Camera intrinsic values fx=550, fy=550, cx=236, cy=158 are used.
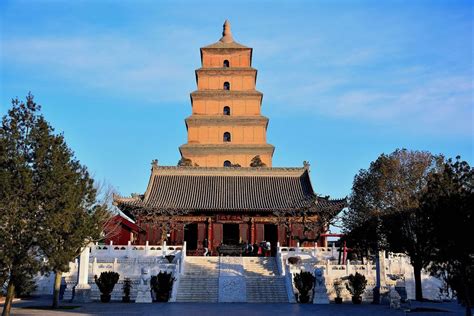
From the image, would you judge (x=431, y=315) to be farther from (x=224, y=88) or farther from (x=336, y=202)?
(x=224, y=88)

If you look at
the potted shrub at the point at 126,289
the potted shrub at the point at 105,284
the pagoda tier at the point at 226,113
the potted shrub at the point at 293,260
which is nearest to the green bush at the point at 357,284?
the potted shrub at the point at 293,260

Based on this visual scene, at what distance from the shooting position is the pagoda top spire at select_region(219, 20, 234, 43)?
4272cm

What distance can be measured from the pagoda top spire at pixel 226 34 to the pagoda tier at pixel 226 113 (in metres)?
1.07

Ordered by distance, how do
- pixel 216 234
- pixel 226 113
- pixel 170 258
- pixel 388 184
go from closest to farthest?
1. pixel 170 258
2. pixel 388 184
3. pixel 216 234
4. pixel 226 113

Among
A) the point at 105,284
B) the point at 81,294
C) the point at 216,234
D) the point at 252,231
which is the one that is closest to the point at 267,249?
the point at 252,231

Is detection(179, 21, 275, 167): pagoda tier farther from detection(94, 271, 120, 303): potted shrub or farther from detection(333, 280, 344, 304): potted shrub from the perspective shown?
detection(94, 271, 120, 303): potted shrub

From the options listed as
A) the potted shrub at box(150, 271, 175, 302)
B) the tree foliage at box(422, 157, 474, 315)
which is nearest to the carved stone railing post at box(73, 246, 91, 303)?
the potted shrub at box(150, 271, 175, 302)

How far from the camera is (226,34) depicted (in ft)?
143

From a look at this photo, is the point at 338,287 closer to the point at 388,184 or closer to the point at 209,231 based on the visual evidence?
the point at 388,184

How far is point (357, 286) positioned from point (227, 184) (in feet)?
50.3

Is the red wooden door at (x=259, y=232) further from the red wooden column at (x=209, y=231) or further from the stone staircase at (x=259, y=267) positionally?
the stone staircase at (x=259, y=267)

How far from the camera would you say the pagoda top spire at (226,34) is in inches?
1682

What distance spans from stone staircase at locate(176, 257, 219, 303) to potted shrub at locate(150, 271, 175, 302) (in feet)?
1.57

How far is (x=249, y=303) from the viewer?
1820 centimetres
